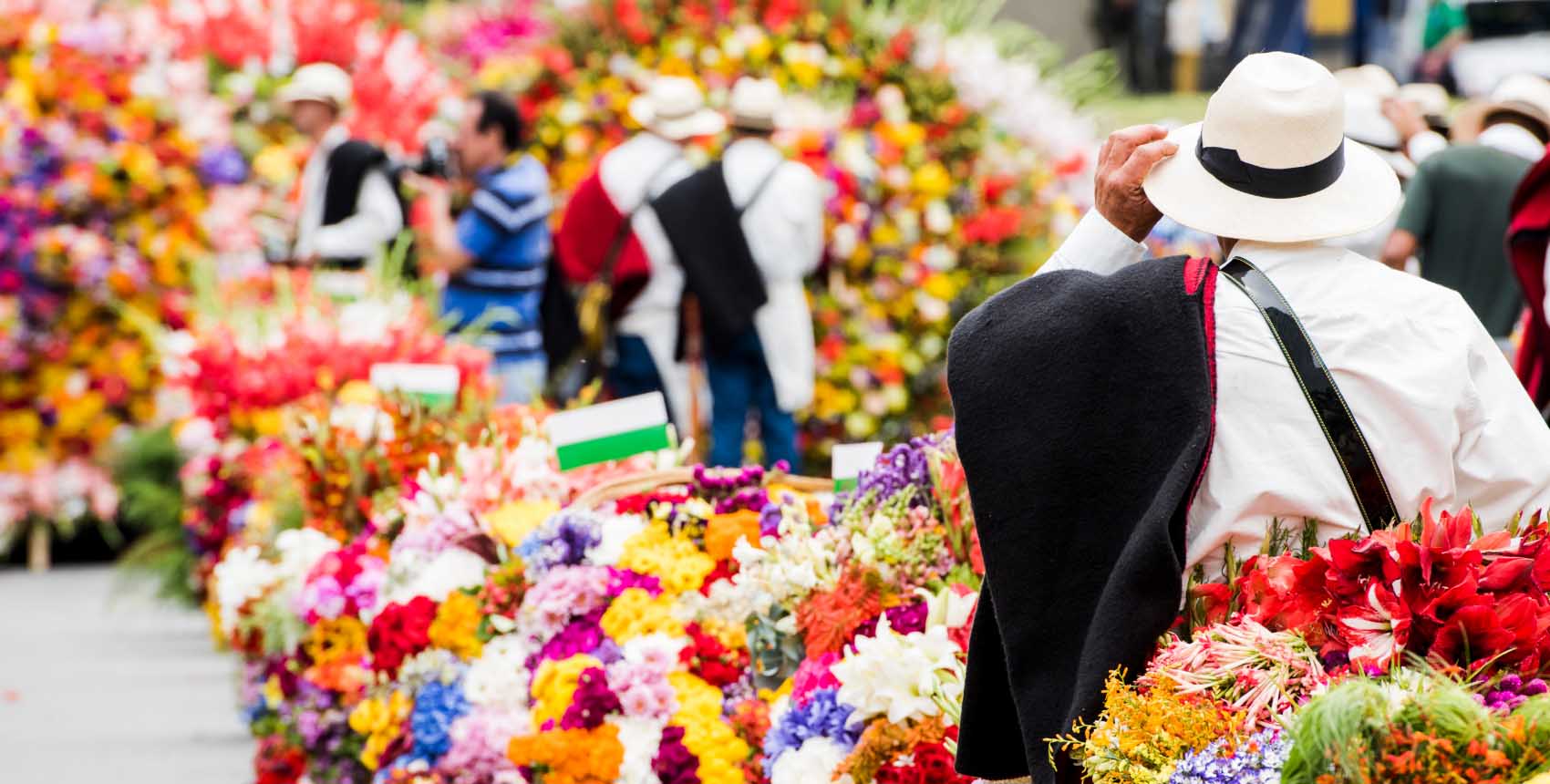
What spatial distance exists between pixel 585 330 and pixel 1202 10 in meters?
10.1

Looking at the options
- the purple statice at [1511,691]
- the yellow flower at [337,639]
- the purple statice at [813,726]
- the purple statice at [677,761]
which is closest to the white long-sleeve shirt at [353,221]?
the yellow flower at [337,639]

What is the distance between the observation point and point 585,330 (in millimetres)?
7297

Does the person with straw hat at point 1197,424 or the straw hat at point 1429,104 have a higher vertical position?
the person with straw hat at point 1197,424

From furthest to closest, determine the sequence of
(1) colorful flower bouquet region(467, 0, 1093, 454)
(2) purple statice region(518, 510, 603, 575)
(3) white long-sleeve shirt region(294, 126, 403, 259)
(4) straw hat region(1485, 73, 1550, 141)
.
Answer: (1) colorful flower bouquet region(467, 0, 1093, 454), (3) white long-sleeve shirt region(294, 126, 403, 259), (4) straw hat region(1485, 73, 1550, 141), (2) purple statice region(518, 510, 603, 575)

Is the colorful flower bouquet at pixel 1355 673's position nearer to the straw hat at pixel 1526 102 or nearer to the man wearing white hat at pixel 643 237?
the straw hat at pixel 1526 102

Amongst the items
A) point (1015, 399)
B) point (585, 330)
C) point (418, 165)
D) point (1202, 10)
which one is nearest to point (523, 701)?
point (1015, 399)

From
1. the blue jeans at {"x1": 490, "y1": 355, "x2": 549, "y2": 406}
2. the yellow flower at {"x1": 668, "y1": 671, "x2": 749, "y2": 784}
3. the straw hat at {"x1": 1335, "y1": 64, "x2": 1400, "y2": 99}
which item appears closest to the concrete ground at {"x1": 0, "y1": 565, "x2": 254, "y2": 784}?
the blue jeans at {"x1": 490, "y1": 355, "x2": 549, "y2": 406}

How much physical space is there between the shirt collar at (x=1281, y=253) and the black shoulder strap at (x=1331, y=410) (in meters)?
0.10

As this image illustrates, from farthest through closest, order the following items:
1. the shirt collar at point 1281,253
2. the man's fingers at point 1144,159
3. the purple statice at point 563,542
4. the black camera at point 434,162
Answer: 1. the black camera at point 434,162
2. the purple statice at point 563,542
3. the man's fingers at point 1144,159
4. the shirt collar at point 1281,253

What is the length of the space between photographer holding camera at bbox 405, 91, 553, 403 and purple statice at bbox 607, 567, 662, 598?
3.56 meters

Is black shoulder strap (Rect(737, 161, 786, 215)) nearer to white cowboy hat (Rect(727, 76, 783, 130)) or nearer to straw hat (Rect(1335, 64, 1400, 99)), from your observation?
white cowboy hat (Rect(727, 76, 783, 130))

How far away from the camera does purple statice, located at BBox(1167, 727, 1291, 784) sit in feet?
→ 6.59

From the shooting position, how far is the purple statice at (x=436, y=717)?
150 inches

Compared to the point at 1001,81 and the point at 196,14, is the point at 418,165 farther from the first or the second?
the point at 1001,81
